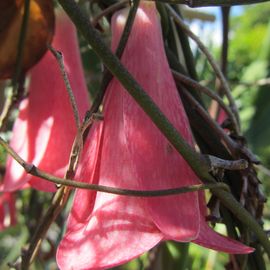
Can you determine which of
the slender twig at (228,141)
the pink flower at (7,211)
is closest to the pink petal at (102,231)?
the slender twig at (228,141)

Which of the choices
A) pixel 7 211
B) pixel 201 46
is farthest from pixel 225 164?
pixel 7 211

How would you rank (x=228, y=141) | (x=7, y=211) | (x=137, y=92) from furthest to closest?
(x=7, y=211)
(x=228, y=141)
(x=137, y=92)

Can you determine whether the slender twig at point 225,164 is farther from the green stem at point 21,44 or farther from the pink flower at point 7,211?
the pink flower at point 7,211

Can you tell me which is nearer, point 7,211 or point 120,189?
point 120,189

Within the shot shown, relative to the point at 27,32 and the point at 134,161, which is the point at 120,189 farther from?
the point at 27,32

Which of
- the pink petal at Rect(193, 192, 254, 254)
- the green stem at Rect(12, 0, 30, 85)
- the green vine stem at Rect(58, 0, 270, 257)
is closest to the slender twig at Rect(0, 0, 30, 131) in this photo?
the green stem at Rect(12, 0, 30, 85)

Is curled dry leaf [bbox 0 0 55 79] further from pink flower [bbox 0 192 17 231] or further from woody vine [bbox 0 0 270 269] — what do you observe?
pink flower [bbox 0 192 17 231]

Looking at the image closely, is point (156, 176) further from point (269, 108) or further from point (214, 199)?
point (269, 108)

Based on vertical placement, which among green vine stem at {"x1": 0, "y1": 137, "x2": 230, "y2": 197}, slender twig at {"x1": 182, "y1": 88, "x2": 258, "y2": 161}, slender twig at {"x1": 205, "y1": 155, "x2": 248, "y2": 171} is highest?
slender twig at {"x1": 182, "y1": 88, "x2": 258, "y2": 161}
